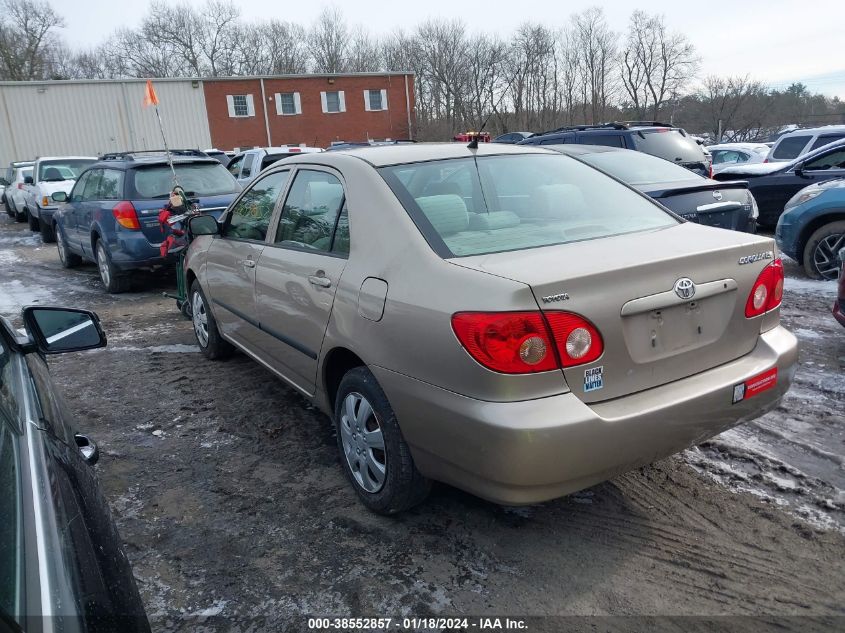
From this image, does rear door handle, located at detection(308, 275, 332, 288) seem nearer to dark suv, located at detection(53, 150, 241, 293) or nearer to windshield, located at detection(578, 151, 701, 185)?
windshield, located at detection(578, 151, 701, 185)

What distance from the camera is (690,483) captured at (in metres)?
3.34

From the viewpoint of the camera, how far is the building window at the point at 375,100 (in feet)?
143

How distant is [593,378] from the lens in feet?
8.13

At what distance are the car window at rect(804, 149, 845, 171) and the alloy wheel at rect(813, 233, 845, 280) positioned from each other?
2.11 m

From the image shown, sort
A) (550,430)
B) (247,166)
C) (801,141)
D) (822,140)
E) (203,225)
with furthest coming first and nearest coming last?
(247,166), (801,141), (822,140), (203,225), (550,430)

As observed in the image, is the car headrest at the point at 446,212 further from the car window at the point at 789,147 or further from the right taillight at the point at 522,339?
the car window at the point at 789,147

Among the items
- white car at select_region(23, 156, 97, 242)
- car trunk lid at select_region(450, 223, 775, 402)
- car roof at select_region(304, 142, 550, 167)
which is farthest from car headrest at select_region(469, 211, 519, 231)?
white car at select_region(23, 156, 97, 242)

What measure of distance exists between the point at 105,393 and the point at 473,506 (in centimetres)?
330

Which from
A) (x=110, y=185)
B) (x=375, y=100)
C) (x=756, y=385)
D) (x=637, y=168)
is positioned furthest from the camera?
(x=375, y=100)

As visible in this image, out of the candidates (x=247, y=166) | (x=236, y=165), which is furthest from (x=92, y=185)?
(x=236, y=165)

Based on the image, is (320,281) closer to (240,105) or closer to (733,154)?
(733,154)

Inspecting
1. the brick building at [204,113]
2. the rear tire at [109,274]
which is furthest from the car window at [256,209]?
the brick building at [204,113]

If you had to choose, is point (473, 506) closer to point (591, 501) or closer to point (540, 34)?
point (591, 501)

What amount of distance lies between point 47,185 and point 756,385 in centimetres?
1547
